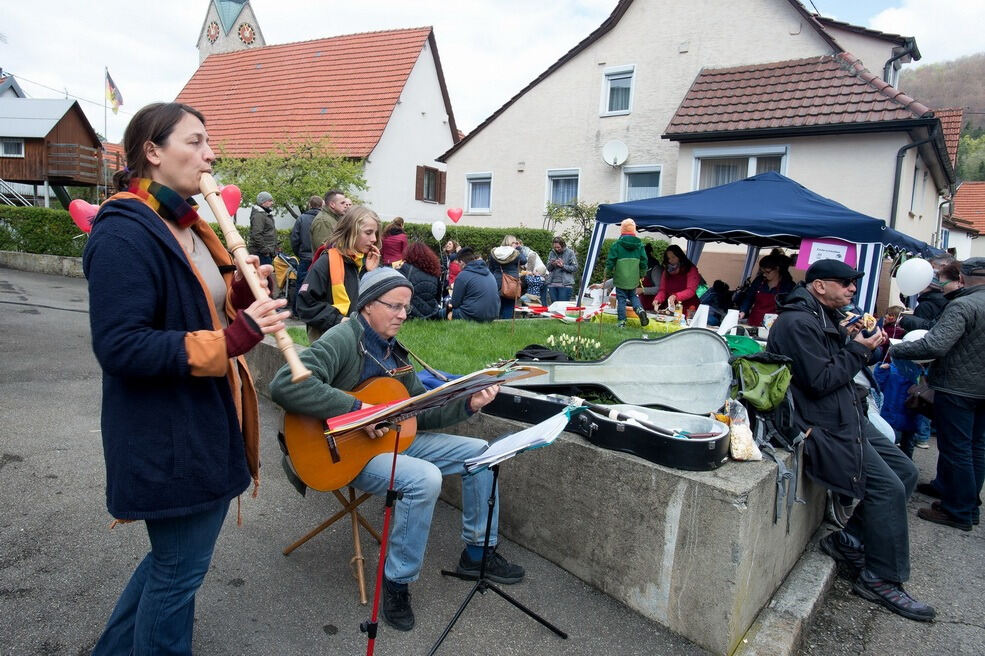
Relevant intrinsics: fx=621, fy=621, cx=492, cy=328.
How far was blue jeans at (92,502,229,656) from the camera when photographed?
1862mm

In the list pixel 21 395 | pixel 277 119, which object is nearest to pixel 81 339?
pixel 21 395

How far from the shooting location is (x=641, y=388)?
4.16 meters

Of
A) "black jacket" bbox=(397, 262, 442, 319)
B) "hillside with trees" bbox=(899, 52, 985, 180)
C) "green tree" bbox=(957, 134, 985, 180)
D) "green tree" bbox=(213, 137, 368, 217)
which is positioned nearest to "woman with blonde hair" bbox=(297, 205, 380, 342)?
"black jacket" bbox=(397, 262, 442, 319)

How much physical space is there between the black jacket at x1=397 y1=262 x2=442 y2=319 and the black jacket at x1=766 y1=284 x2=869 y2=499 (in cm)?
439

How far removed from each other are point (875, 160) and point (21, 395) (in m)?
14.3

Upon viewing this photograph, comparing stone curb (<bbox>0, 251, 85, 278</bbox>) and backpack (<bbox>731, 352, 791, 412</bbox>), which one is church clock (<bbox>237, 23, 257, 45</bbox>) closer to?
stone curb (<bbox>0, 251, 85, 278</bbox>)

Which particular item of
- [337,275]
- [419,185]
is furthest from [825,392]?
[419,185]

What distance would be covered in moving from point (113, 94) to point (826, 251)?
108ft

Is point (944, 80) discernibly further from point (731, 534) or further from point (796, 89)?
point (731, 534)

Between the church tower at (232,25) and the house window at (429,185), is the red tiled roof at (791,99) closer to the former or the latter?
the house window at (429,185)

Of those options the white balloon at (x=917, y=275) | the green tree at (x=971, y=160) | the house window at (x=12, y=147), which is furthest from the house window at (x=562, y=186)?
the green tree at (x=971, y=160)

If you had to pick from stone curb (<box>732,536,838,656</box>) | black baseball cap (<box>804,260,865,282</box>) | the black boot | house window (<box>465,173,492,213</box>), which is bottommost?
stone curb (<box>732,536,838,656</box>)

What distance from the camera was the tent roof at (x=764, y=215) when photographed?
24.0ft

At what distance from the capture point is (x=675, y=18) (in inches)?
625
